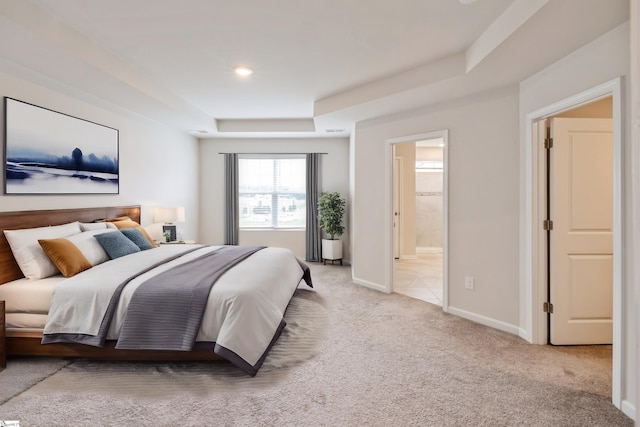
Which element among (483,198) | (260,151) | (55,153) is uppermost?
(260,151)

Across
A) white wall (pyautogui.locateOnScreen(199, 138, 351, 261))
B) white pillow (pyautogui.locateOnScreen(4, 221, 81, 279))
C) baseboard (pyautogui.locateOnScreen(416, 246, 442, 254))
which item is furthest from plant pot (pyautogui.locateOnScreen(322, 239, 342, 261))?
white pillow (pyautogui.locateOnScreen(4, 221, 81, 279))

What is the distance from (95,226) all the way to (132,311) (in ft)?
5.70

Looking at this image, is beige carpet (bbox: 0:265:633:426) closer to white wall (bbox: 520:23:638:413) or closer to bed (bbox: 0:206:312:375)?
bed (bbox: 0:206:312:375)

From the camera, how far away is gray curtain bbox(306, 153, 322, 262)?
22.1 feet

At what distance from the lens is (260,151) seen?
682 cm

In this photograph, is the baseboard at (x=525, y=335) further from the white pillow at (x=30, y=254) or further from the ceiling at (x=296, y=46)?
the white pillow at (x=30, y=254)

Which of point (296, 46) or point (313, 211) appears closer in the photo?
point (296, 46)

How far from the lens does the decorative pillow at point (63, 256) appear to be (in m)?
2.88

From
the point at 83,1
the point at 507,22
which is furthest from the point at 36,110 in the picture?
the point at 507,22

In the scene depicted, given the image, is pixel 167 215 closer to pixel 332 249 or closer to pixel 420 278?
pixel 332 249

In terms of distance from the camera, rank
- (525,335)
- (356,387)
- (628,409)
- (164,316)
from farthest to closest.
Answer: (525,335), (164,316), (356,387), (628,409)

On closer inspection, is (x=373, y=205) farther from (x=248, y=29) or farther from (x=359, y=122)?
(x=248, y=29)

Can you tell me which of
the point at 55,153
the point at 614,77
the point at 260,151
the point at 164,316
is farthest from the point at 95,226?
the point at 614,77

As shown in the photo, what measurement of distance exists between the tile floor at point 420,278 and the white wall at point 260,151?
120cm
